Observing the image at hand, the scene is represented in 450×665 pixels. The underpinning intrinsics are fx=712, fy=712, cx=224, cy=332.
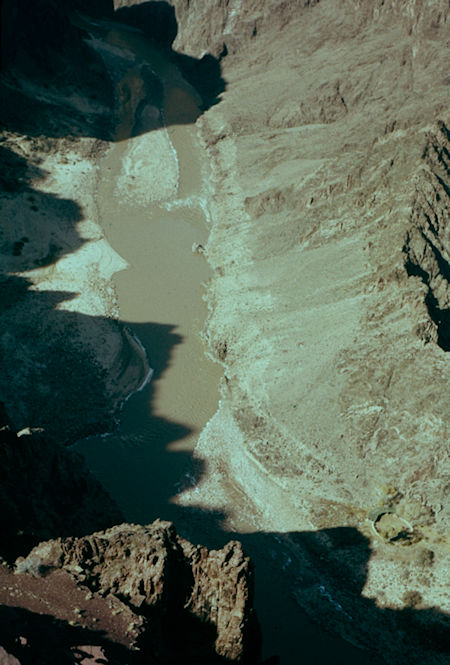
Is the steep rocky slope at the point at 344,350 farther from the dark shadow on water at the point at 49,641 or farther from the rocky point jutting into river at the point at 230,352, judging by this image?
the dark shadow on water at the point at 49,641

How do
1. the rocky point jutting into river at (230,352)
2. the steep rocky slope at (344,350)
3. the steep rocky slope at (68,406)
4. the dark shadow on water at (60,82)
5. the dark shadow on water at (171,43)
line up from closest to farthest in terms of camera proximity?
the steep rocky slope at (68,406) → the rocky point jutting into river at (230,352) → the steep rocky slope at (344,350) → the dark shadow on water at (60,82) → the dark shadow on water at (171,43)

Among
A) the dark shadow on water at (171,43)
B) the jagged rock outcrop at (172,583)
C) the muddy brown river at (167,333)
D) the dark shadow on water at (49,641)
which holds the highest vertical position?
the dark shadow on water at (171,43)

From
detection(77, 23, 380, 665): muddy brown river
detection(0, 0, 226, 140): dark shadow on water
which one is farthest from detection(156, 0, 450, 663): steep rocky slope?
detection(0, 0, 226, 140): dark shadow on water

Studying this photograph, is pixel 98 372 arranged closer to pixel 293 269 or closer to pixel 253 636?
pixel 293 269

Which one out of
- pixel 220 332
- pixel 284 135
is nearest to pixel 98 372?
pixel 220 332

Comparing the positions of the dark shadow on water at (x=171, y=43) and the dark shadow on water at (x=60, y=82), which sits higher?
the dark shadow on water at (x=171, y=43)

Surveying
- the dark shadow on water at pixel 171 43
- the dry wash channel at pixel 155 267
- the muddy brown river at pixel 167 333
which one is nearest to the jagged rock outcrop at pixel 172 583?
the muddy brown river at pixel 167 333

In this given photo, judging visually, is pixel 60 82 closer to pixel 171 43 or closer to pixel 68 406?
pixel 171 43
